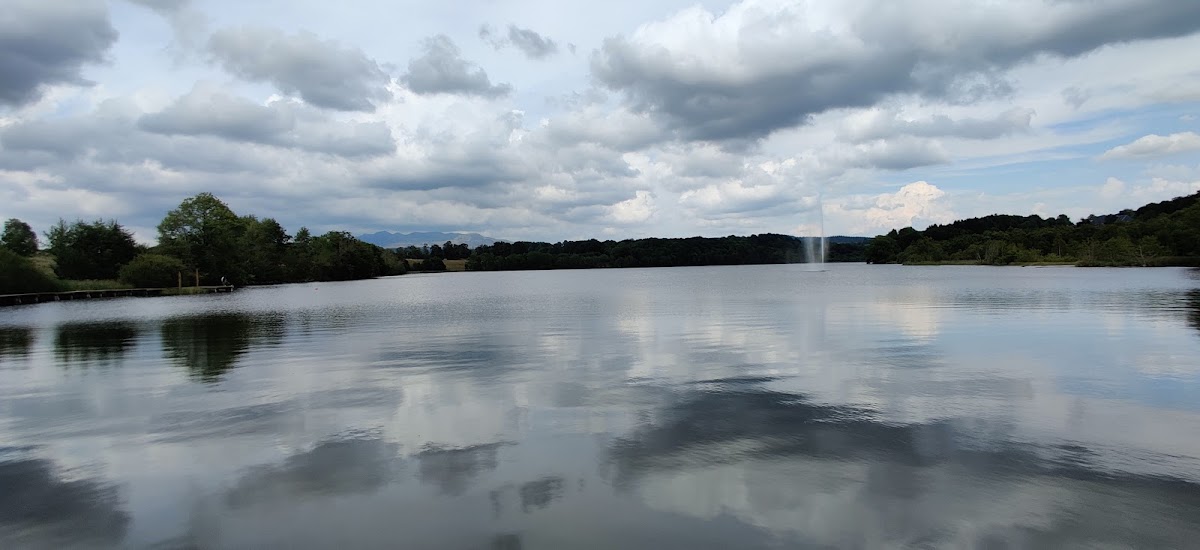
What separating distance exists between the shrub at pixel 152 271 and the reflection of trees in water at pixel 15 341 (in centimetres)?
6121

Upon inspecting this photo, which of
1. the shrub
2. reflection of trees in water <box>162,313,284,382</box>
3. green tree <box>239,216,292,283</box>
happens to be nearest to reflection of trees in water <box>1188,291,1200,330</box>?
reflection of trees in water <box>162,313,284,382</box>

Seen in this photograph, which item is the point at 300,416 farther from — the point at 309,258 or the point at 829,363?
the point at 309,258

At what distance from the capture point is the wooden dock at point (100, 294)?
2926 inches

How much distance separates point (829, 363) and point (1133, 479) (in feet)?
35.8

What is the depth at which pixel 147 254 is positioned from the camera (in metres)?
99.0

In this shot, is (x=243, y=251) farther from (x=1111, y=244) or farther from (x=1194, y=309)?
(x=1111, y=244)

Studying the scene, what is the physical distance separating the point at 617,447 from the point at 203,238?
386ft

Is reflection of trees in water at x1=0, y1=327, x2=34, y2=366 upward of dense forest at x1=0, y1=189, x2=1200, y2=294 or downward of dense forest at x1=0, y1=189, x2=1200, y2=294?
downward

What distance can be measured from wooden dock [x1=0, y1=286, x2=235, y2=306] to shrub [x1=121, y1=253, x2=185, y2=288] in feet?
5.31

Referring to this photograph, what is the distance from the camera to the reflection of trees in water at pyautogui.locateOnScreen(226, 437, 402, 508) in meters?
9.39

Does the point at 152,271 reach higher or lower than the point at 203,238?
lower

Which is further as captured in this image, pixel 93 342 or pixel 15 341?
pixel 15 341

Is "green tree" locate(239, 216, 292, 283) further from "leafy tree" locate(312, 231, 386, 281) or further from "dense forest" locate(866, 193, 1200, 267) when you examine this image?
"dense forest" locate(866, 193, 1200, 267)

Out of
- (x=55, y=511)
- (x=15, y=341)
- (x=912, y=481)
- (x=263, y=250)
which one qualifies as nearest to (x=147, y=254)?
(x=263, y=250)
